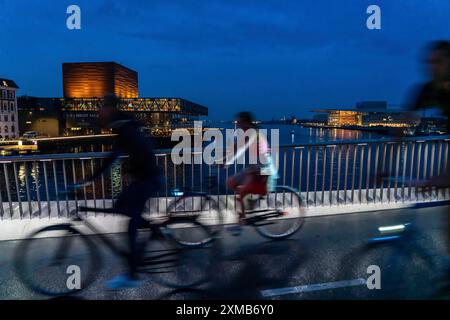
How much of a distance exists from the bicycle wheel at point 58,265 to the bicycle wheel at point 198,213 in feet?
3.50

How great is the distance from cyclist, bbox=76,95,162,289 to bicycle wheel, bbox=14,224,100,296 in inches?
13.8

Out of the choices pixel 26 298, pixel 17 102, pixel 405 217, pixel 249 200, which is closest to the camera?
pixel 26 298

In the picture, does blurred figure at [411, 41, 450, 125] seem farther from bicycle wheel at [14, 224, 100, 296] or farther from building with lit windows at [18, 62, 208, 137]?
building with lit windows at [18, 62, 208, 137]

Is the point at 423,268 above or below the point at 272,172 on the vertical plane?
below

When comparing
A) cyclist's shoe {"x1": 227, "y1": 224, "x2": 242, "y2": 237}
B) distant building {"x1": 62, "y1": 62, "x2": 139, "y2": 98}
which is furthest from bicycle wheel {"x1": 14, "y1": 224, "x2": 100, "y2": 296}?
distant building {"x1": 62, "y1": 62, "x2": 139, "y2": 98}

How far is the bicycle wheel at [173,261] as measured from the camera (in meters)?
4.18

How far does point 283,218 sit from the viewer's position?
19.2ft

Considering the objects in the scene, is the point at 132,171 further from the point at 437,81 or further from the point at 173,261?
the point at 437,81

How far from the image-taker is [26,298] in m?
3.88

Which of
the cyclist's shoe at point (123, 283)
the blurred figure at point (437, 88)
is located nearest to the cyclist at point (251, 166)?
the cyclist's shoe at point (123, 283)

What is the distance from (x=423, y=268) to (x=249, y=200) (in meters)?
2.39

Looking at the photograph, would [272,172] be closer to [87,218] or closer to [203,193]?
[203,193]
